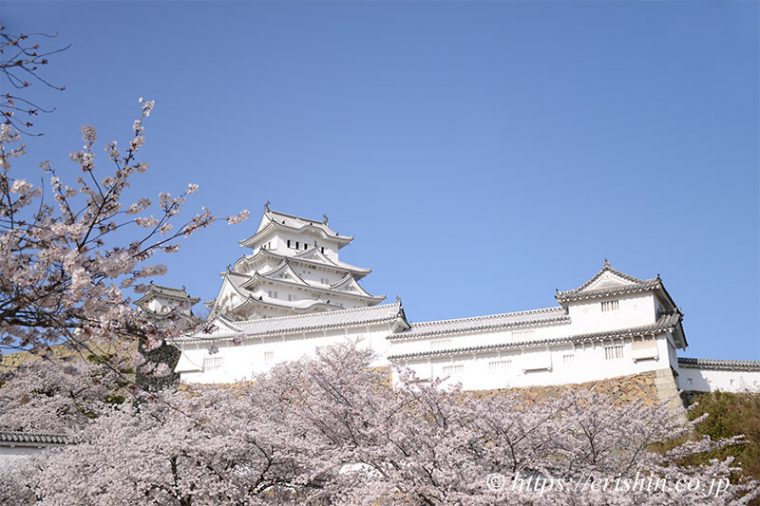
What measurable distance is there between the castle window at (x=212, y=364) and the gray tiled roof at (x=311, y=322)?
1070mm

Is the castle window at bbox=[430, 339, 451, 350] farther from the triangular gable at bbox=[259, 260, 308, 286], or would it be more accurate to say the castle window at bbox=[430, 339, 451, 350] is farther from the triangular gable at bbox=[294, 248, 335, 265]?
the triangular gable at bbox=[294, 248, 335, 265]

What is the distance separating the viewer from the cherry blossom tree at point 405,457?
11609mm

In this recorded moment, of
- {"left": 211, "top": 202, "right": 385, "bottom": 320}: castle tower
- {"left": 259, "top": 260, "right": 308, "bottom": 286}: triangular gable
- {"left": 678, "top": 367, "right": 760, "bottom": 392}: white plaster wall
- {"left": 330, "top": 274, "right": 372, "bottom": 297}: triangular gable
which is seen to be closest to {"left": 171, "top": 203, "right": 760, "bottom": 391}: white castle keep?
{"left": 678, "top": 367, "right": 760, "bottom": 392}: white plaster wall

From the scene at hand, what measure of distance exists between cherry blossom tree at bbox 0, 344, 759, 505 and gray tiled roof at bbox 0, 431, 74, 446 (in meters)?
4.63

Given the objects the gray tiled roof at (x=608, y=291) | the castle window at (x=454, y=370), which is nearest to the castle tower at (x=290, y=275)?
the castle window at (x=454, y=370)

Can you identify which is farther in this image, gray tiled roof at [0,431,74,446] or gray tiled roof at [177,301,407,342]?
gray tiled roof at [177,301,407,342]

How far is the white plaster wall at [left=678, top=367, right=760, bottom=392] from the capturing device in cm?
2242

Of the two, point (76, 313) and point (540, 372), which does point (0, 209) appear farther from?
point (540, 372)

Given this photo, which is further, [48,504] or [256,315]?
[256,315]

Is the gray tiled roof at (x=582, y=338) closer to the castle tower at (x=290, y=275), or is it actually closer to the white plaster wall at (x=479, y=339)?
the white plaster wall at (x=479, y=339)

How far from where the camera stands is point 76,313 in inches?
229

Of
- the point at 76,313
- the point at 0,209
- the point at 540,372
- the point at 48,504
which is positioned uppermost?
the point at 540,372

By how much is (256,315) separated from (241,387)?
1262cm

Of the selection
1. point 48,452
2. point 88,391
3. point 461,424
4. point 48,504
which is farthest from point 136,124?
point 88,391
